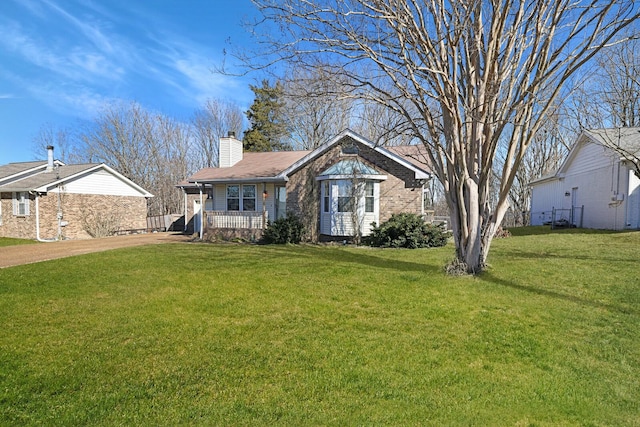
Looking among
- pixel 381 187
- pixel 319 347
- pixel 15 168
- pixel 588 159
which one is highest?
pixel 588 159

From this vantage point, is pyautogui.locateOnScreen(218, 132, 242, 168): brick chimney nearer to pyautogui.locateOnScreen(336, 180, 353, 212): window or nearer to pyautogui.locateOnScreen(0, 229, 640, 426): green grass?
pyautogui.locateOnScreen(336, 180, 353, 212): window

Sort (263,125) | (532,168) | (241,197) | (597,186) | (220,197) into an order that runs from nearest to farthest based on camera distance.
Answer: (597,186) < (241,197) < (220,197) < (532,168) < (263,125)

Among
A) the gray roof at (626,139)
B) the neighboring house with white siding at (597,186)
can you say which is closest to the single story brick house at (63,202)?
the neighboring house with white siding at (597,186)

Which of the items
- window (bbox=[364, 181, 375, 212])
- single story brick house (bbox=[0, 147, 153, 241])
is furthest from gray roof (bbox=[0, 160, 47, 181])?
window (bbox=[364, 181, 375, 212])

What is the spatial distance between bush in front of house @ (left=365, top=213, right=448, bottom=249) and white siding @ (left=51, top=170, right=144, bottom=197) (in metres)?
17.3

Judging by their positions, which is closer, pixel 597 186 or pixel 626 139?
pixel 626 139

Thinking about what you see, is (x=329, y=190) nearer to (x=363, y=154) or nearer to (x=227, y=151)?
(x=363, y=154)

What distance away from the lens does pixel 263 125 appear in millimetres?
34344

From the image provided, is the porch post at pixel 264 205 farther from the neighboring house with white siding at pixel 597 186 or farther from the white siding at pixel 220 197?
the neighboring house with white siding at pixel 597 186

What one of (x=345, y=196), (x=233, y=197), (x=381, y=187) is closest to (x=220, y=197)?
(x=233, y=197)

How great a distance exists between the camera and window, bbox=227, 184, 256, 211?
1894 centimetres

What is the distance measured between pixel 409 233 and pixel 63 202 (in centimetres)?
1855

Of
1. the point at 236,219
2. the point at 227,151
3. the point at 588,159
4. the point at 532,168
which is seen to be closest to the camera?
the point at 236,219

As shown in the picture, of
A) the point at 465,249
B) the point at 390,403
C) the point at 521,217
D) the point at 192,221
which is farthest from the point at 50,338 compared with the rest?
the point at 521,217
